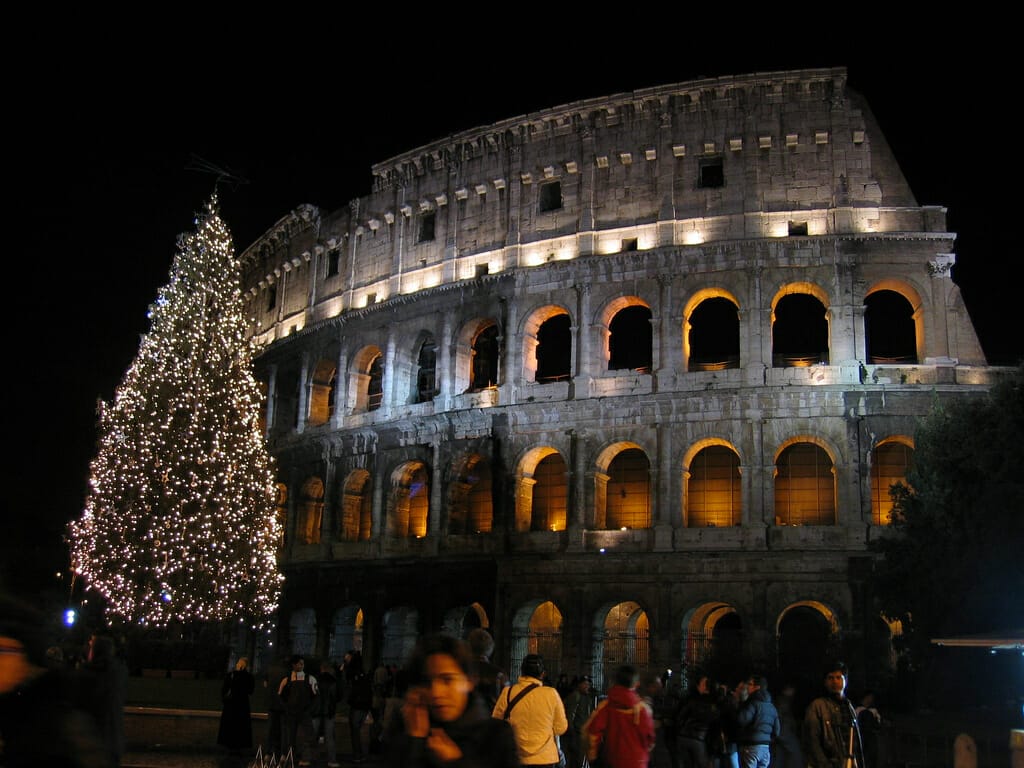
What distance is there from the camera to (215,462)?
87.5ft

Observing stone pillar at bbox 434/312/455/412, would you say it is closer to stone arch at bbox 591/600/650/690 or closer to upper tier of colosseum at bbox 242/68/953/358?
upper tier of colosseum at bbox 242/68/953/358

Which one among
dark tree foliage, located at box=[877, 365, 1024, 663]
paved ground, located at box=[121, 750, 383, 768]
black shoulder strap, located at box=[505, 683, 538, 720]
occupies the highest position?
dark tree foliage, located at box=[877, 365, 1024, 663]

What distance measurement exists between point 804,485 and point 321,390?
15634 mm

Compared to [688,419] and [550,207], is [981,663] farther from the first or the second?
[550,207]

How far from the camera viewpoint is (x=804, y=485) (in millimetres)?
25094

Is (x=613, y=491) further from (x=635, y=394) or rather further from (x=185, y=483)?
(x=185, y=483)

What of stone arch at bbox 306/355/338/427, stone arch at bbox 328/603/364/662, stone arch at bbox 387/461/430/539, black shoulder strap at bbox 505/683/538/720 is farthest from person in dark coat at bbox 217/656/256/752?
stone arch at bbox 306/355/338/427

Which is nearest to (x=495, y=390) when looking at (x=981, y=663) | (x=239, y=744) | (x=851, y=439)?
(x=851, y=439)

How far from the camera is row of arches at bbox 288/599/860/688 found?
2316 centimetres

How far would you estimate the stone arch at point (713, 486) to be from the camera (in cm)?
2536

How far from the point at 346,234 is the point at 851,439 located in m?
17.1

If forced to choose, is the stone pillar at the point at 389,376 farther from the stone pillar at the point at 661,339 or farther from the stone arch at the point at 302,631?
the stone pillar at the point at 661,339

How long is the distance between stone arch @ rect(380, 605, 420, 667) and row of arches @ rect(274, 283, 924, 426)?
19.5ft

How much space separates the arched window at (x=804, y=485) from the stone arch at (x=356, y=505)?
11839 millimetres
